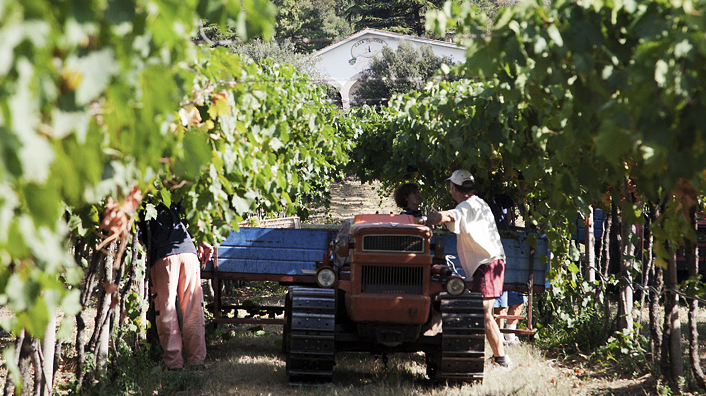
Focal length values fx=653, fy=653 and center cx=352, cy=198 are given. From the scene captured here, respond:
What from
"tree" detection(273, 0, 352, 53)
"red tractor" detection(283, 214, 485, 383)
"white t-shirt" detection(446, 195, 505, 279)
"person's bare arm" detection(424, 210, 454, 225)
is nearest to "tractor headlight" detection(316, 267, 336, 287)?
"red tractor" detection(283, 214, 485, 383)

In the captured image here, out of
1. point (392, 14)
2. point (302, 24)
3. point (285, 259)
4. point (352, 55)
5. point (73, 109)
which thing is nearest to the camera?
point (73, 109)

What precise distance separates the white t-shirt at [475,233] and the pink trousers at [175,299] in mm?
2087

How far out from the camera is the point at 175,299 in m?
5.18

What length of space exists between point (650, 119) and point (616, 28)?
577 millimetres

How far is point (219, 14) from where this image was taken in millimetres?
1769

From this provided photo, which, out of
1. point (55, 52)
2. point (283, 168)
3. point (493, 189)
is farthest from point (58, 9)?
point (493, 189)

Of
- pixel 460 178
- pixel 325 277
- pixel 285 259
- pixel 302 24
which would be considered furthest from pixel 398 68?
pixel 325 277

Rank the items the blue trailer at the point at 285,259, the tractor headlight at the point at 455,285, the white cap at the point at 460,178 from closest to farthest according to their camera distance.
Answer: the tractor headlight at the point at 455,285 → the white cap at the point at 460,178 → the blue trailer at the point at 285,259

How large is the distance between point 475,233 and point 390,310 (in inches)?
38.1

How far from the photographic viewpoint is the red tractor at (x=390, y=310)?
458 cm

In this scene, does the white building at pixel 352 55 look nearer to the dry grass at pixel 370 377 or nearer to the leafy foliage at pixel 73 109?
the dry grass at pixel 370 377

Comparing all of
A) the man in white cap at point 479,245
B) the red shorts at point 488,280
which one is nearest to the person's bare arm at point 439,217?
the man in white cap at point 479,245

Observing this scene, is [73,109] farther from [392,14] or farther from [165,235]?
[392,14]

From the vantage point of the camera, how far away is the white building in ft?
114
